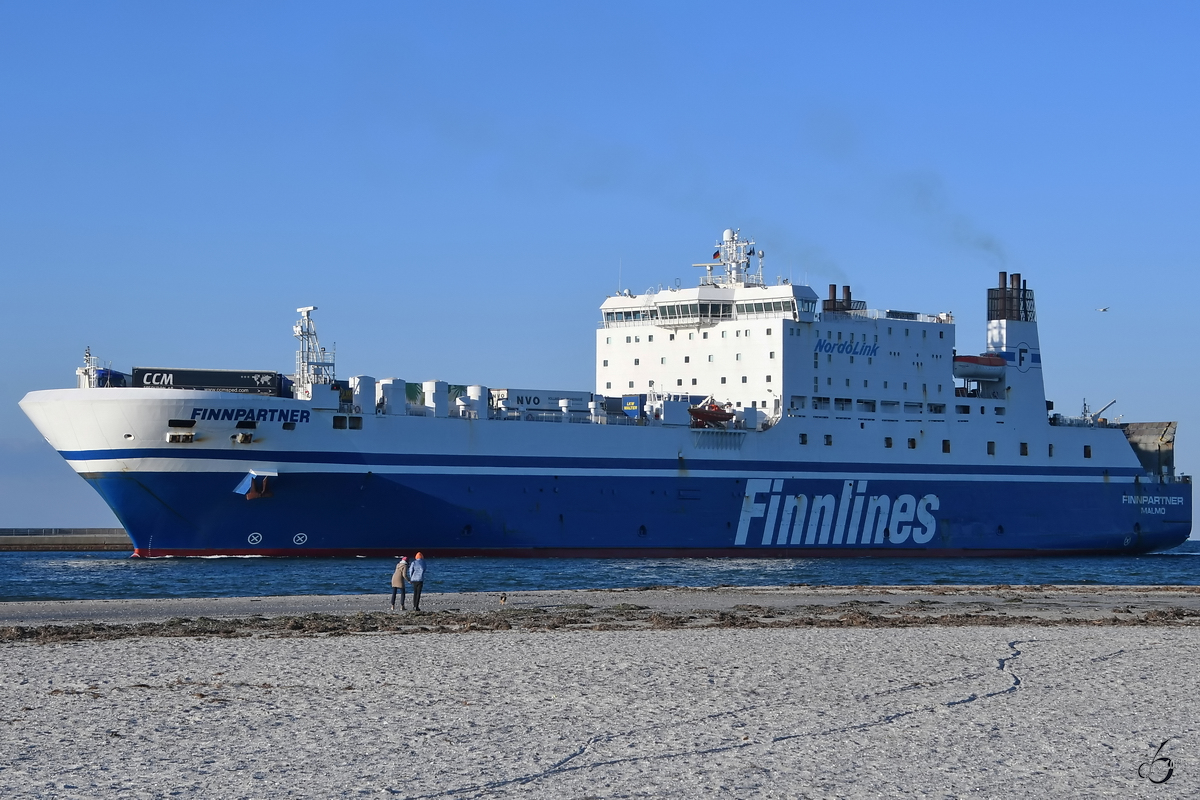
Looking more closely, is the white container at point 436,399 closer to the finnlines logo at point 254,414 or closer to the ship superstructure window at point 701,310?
the finnlines logo at point 254,414

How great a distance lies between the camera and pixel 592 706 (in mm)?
12367

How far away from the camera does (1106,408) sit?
52.6 meters

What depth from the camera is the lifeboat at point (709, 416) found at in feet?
135

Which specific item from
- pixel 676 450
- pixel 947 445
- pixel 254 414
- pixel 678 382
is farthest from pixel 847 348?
pixel 254 414

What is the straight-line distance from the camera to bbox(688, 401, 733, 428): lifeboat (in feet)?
135

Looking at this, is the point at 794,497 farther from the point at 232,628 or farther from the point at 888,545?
the point at 232,628

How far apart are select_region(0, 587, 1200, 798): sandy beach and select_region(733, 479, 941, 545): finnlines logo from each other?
67.7 feet

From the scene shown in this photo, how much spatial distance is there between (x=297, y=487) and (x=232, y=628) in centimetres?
1686

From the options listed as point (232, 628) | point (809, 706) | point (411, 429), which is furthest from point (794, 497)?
point (809, 706)

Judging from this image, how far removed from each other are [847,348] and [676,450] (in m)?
8.18

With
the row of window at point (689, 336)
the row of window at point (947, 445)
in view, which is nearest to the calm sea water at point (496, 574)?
the row of window at point (947, 445)

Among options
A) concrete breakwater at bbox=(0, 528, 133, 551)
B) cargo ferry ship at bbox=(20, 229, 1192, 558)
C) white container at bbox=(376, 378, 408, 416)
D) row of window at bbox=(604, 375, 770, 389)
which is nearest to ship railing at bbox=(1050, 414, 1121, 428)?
cargo ferry ship at bbox=(20, 229, 1192, 558)

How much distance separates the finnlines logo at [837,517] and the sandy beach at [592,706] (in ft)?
67.7

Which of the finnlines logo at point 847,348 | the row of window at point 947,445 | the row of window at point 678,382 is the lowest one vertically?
the row of window at point 947,445
